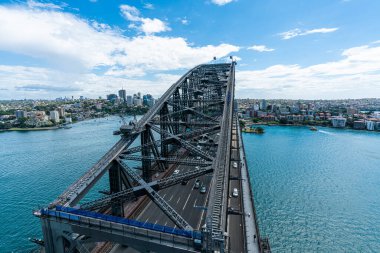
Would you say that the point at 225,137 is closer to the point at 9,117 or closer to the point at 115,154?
the point at 115,154

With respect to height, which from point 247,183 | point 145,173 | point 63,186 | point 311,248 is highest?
point 145,173

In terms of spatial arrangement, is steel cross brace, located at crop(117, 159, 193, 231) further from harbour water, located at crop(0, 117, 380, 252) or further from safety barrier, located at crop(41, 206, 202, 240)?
harbour water, located at crop(0, 117, 380, 252)

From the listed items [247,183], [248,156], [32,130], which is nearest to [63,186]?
[247,183]

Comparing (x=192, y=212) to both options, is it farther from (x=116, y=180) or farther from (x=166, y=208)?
(x=166, y=208)

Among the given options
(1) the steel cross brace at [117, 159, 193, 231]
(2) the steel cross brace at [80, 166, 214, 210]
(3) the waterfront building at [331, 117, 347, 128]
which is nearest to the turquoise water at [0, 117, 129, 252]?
(2) the steel cross brace at [80, 166, 214, 210]

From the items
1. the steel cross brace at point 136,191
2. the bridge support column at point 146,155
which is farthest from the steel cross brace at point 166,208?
the bridge support column at point 146,155

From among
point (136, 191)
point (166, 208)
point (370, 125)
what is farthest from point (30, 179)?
point (370, 125)

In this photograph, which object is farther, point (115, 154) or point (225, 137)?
point (225, 137)
